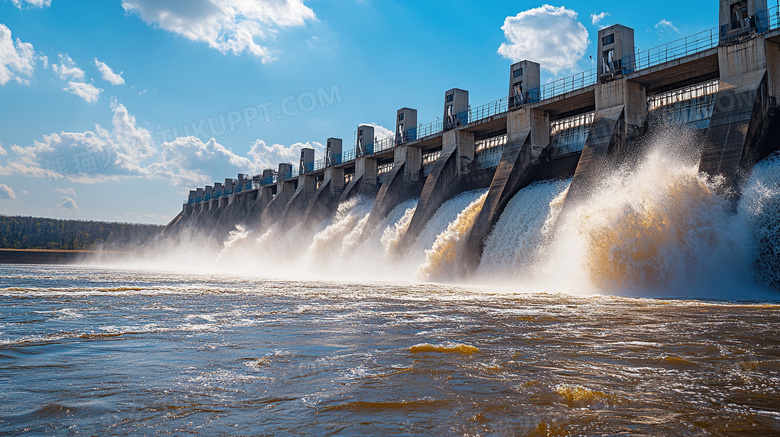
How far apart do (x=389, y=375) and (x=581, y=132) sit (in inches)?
850

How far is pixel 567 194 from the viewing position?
1816 cm

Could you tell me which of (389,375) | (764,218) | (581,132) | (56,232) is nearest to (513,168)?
(581,132)

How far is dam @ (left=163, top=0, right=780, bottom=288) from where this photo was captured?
15781mm

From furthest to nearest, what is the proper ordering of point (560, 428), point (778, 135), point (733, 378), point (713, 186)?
point (778, 135)
point (713, 186)
point (733, 378)
point (560, 428)

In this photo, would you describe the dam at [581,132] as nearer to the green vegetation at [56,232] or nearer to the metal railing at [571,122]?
the metal railing at [571,122]

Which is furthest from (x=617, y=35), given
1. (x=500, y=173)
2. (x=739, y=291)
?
(x=739, y=291)

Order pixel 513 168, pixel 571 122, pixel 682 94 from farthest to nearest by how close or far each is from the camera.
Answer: pixel 571 122, pixel 513 168, pixel 682 94

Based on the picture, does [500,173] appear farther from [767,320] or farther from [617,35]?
[767,320]

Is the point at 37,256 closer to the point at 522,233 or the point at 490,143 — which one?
the point at 490,143

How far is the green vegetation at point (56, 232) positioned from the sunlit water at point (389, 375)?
3743 inches

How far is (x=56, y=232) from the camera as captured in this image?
111 metres

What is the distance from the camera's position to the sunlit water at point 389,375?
2.80m

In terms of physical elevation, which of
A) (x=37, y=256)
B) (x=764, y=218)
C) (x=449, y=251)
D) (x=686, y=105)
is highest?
(x=686, y=105)

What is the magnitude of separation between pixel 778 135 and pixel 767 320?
36.8 feet
